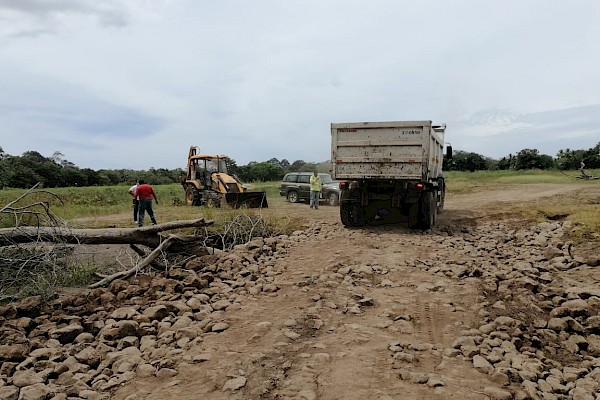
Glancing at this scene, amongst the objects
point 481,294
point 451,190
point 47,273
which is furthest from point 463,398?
point 451,190

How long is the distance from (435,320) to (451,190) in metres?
21.8

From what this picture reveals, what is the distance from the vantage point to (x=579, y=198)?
1673cm

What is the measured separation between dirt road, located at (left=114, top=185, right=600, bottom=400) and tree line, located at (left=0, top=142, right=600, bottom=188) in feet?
97.7

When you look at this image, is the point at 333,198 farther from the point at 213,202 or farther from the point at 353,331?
the point at 353,331

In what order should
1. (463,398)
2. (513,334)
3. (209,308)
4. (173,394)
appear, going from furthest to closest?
1. (209,308)
2. (513,334)
3. (173,394)
4. (463,398)

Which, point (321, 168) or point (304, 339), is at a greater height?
point (321, 168)

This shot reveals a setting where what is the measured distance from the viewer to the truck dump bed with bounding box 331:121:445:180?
34.8 ft

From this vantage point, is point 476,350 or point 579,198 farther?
point 579,198

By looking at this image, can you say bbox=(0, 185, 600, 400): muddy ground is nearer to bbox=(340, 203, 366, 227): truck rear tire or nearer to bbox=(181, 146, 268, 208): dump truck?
bbox=(340, 203, 366, 227): truck rear tire

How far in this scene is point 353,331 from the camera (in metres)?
4.83

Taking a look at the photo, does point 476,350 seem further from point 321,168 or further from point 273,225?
point 321,168

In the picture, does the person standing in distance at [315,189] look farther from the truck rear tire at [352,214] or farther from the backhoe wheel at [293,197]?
the truck rear tire at [352,214]

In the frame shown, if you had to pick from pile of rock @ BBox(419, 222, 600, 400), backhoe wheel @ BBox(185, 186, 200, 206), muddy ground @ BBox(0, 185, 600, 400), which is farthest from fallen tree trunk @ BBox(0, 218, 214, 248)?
backhoe wheel @ BBox(185, 186, 200, 206)

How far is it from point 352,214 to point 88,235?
20.8 feet
